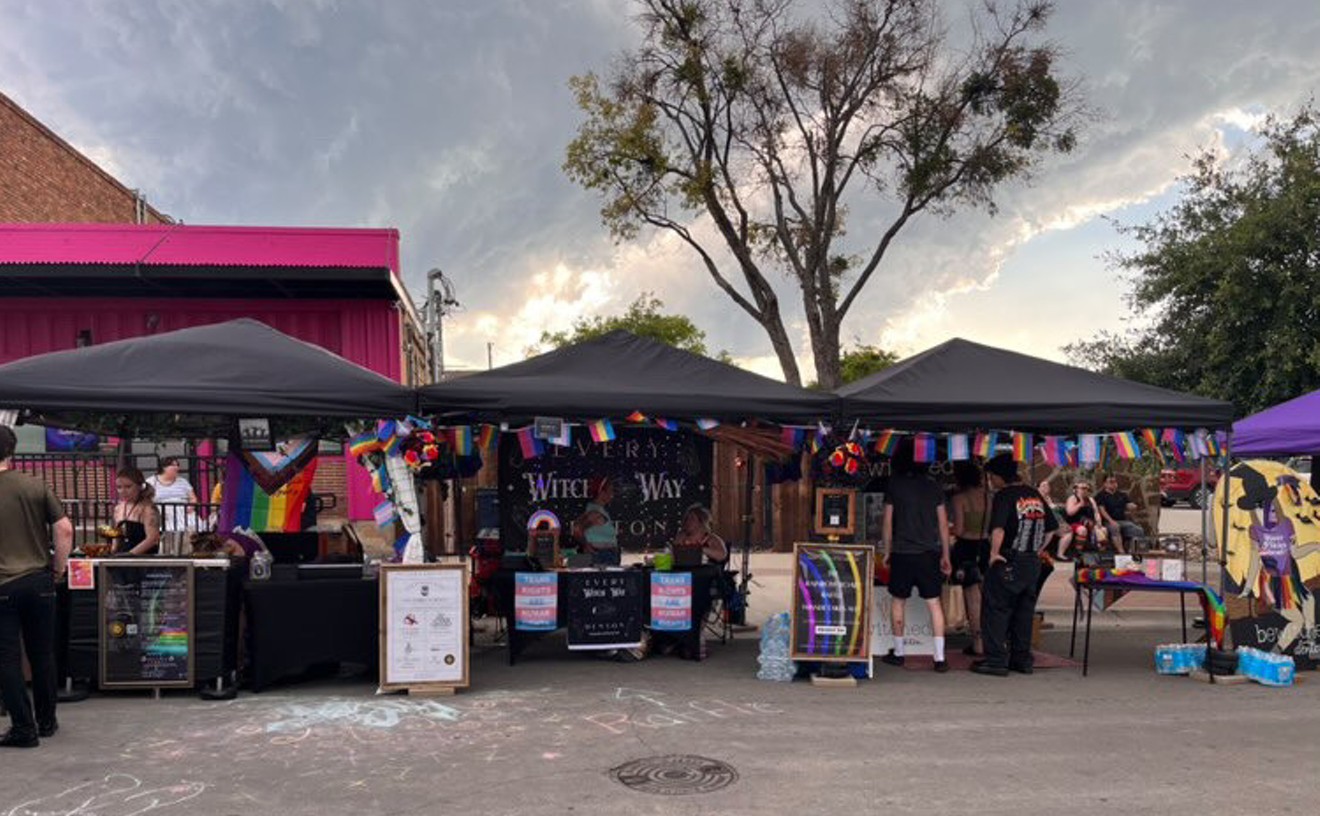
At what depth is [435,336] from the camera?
22047 millimetres

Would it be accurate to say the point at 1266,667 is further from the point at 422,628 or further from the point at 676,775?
the point at 422,628

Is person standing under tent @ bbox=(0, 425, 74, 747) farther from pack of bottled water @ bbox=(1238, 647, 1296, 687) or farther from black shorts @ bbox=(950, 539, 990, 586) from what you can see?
pack of bottled water @ bbox=(1238, 647, 1296, 687)

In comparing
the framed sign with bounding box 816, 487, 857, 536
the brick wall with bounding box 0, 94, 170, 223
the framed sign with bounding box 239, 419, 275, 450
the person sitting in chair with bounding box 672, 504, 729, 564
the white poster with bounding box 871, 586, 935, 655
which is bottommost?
the white poster with bounding box 871, 586, 935, 655

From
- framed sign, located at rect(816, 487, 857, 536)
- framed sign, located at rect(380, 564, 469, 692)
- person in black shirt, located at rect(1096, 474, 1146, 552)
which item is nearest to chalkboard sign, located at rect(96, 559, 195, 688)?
framed sign, located at rect(380, 564, 469, 692)

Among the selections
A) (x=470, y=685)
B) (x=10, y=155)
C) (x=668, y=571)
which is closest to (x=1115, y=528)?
(x=668, y=571)

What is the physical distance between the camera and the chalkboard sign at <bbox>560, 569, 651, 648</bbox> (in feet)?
24.3

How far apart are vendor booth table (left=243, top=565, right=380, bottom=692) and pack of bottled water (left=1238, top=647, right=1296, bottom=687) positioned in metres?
6.52

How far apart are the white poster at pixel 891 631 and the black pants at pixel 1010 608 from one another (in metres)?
0.49

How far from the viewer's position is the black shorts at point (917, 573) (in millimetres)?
7145

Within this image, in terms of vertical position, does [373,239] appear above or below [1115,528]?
above

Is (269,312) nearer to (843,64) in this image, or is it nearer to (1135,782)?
(843,64)

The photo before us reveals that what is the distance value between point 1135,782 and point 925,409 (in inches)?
117

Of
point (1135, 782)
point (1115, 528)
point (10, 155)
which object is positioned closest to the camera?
point (1135, 782)

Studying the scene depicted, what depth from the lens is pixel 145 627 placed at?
6195mm
